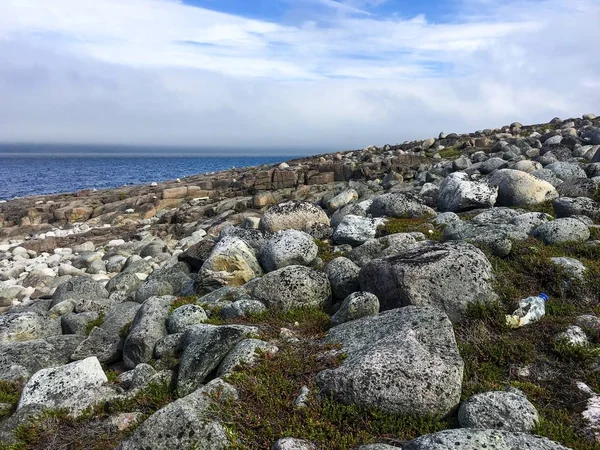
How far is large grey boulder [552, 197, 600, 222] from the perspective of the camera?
1259 cm

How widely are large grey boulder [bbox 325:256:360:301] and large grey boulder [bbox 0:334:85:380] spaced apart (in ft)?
17.3

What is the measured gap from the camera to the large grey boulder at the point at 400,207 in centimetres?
1537

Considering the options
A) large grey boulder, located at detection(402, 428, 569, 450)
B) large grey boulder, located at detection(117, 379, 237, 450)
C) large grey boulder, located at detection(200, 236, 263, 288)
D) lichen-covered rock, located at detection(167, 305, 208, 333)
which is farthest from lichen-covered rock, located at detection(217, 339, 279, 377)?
large grey boulder, located at detection(200, 236, 263, 288)

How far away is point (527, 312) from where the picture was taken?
7695mm

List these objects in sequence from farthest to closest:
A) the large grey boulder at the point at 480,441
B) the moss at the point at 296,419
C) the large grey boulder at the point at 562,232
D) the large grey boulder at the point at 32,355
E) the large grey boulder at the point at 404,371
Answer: the large grey boulder at the point at 562,232, the large grey boulder at the point at 32,355, the large grey boulder at the point at 404,371, the moss at the point at 296,419, the large grey boulder at the point at 480,441

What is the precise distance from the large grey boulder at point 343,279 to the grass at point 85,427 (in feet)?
12.9

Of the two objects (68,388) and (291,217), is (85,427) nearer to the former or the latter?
(68,388)

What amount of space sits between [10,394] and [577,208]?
528 inches

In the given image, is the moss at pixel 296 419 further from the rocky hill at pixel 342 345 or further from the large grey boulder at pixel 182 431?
the large grey boulder at pixel 182 431

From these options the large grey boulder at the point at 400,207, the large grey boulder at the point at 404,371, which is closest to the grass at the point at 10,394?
the large grey boulder at the point at 404,371

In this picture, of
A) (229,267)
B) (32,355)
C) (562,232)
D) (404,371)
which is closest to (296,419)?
(404,371)

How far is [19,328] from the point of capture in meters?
10.4

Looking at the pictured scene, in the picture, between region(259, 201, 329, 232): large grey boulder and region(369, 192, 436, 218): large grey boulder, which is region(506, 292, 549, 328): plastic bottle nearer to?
region(369, 192, 436, 218): large grey boulder

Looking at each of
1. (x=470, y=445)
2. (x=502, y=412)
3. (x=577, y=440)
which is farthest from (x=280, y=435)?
(x=577, y=440)
